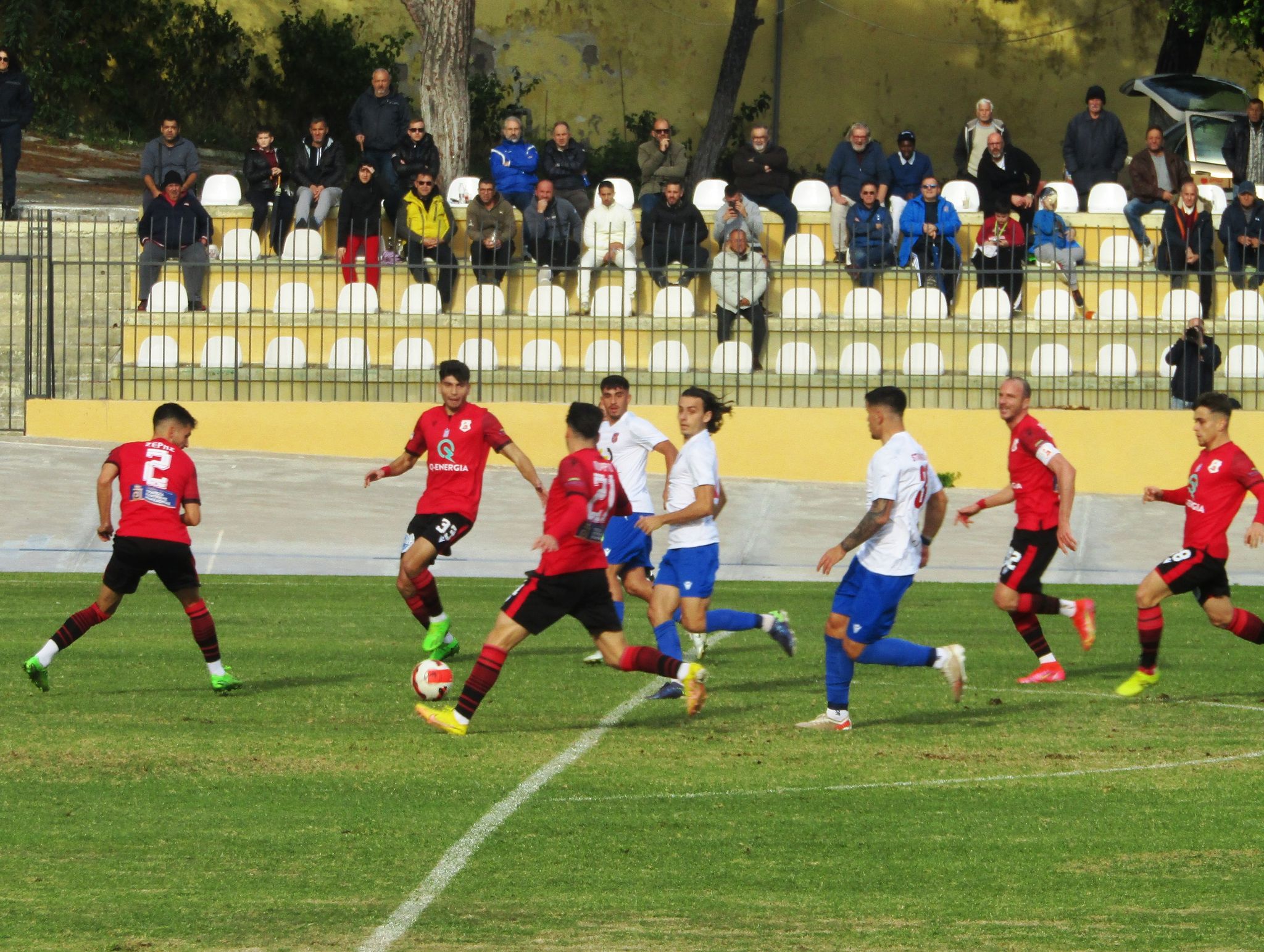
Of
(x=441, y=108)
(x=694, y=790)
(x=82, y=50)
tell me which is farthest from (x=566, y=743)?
(x=82, y=50)

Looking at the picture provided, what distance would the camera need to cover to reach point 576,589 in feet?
32.1

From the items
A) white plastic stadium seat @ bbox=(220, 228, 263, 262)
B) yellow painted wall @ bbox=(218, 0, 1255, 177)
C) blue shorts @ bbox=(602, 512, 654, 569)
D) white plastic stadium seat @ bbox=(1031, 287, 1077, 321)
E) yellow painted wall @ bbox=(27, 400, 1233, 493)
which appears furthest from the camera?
yellow painted wall @ bbox=(218, 0, 1255, 177)

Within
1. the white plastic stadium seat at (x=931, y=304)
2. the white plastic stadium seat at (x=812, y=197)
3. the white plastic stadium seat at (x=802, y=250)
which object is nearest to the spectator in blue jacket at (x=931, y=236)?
the white plastic stadium seat at (x=931, y=304)

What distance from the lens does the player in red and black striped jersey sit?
11273mm

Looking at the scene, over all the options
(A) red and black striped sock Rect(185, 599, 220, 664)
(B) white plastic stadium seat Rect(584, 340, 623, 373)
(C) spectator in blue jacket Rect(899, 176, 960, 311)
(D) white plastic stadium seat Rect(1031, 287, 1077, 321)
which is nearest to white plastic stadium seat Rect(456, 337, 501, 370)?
(B) white plastic stadium seat Rect(584, 340, 623, 373)

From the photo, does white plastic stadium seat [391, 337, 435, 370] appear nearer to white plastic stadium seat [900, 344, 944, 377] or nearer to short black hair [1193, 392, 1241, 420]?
white plastic stadium seat [900, 344, 944, 377]

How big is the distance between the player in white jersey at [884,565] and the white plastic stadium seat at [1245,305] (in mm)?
14037

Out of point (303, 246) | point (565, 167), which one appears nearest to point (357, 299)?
point (303, 246)

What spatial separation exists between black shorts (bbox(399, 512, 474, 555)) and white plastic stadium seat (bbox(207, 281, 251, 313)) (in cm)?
1126

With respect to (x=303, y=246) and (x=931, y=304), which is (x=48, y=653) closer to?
(x=303, y=246)

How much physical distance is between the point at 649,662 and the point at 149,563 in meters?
2.98

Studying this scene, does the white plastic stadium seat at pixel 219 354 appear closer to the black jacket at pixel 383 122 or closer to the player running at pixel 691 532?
the black jacket at pixel 383 122

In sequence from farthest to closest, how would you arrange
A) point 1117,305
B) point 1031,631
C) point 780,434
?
1. point 1117,305
2. point 780,434
3. point 1031,631

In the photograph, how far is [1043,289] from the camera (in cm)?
2372
